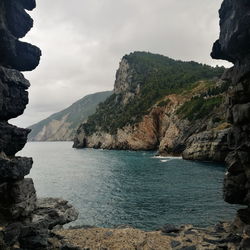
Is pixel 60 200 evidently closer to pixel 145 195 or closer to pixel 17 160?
pixel 17 160

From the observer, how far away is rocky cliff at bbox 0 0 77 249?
84.3 feet

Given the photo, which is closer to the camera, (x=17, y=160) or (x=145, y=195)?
(x=17, y=160)

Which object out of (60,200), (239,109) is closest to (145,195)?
(60,200)

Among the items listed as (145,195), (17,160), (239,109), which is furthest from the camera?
(145,195)

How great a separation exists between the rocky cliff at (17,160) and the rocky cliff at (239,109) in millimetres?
18855

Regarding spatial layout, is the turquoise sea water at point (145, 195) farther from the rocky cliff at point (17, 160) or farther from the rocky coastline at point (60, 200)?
the rocky cliff at point (17, 160)

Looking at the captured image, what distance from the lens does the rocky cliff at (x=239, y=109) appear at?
29594 mm

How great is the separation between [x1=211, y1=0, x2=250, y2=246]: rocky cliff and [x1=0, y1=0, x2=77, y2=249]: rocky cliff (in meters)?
18.9

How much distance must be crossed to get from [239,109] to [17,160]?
2360 cm

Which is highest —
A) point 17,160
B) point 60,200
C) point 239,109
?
point 239,109

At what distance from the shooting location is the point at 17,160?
26750 mm

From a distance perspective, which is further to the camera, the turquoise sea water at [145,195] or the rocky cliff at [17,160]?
the turquoise sea water at [145,195]

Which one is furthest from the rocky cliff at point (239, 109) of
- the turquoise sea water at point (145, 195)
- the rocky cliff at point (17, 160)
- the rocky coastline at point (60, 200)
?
the rocky cliff at point (17, 160)

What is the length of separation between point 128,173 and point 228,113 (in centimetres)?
5860
